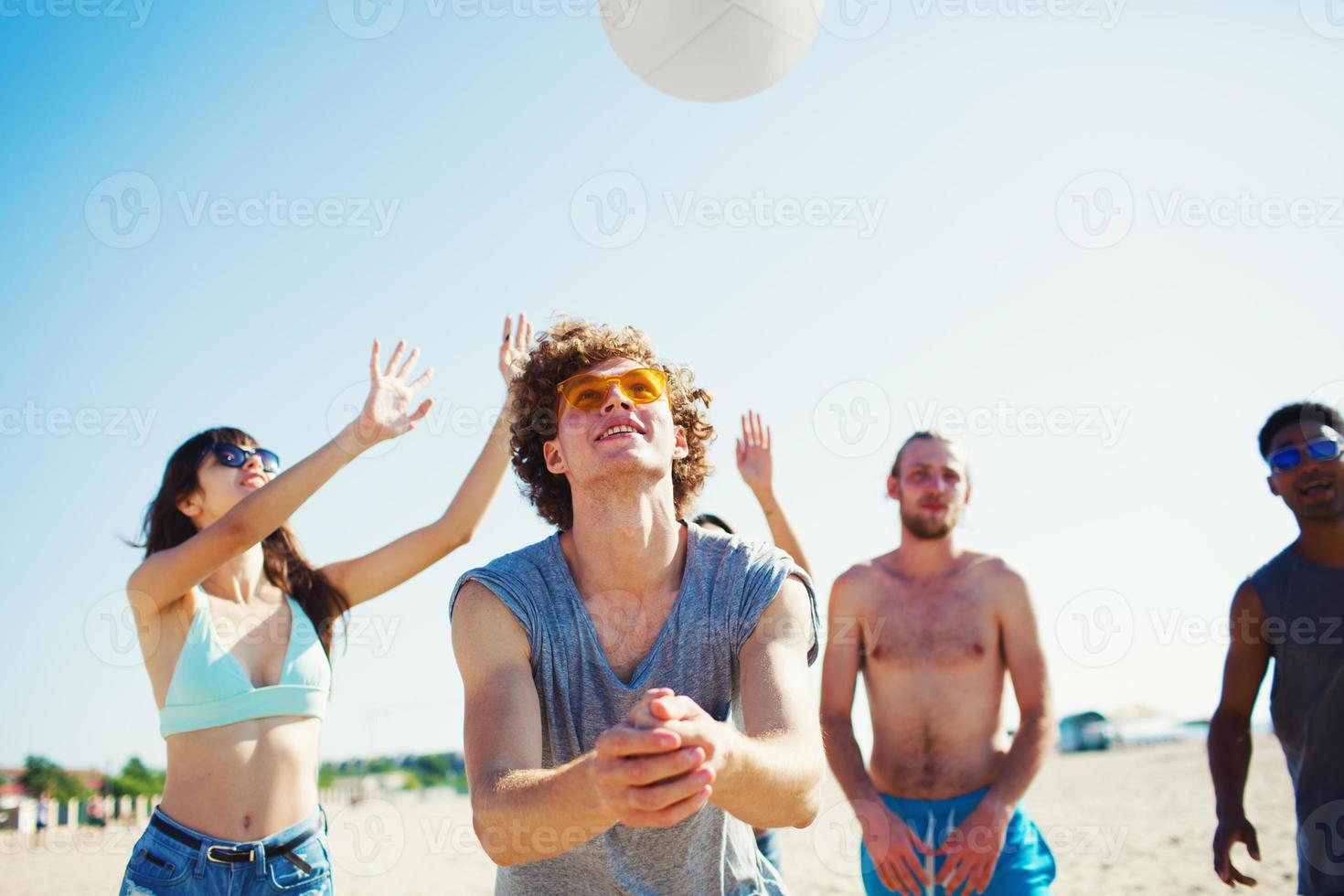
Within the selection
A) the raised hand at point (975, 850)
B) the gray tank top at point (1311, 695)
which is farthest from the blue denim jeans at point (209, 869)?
the gray tank top at point (1311, 695)

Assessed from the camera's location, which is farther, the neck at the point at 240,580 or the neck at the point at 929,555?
the neck at the point at 929,555

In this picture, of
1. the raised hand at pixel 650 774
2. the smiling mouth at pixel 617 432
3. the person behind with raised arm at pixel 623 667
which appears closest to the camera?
the raised hand at pixel 650 774

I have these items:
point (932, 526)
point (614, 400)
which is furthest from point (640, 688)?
point (932, 526)

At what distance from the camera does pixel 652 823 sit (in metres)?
1.95

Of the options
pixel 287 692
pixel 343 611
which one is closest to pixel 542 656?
pixel 287 692

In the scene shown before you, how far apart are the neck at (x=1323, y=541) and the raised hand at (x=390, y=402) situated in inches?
166

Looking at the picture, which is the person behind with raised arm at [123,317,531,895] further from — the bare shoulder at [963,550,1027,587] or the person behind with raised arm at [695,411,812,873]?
the bare shoulder at [963,550,1027,587]

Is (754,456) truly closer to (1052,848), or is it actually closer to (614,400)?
(614,400)

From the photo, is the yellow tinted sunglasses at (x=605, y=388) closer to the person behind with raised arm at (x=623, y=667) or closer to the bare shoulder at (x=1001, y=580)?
the person behind with raised arm at (x=623, y=667)

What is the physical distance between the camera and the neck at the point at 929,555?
566 centimetres

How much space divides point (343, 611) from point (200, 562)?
0.90 metres

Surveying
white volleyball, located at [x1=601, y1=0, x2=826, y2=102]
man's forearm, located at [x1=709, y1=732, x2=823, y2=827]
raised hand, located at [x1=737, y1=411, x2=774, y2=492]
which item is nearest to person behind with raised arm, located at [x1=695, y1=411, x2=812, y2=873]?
raised hand, located at [x1=737, y1=411, x2=774, y2=492]

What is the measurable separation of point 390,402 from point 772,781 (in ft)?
9.25

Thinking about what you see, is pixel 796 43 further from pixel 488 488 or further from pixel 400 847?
pixel 400 847
